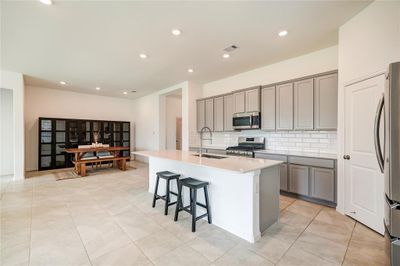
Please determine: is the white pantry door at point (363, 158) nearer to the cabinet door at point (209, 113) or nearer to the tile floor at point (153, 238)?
the tile floor at point (153, 238)

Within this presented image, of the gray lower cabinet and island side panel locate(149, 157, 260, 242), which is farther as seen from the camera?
the gray lower cabinet

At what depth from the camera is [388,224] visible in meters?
1.44

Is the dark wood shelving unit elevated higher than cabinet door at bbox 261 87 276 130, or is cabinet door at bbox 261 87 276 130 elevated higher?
cabinet door at bbox 261 87 276 130

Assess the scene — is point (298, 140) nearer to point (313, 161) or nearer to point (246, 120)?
point (313, 161)

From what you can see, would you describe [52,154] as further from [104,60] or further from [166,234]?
[166,234]

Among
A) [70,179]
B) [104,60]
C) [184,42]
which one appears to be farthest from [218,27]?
[70,179]

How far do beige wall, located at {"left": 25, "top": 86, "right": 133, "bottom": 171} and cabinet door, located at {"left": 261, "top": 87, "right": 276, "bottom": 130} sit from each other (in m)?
6.32

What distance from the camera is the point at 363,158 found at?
8.18ft

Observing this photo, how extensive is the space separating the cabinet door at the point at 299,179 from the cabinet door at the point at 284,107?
0.83 m

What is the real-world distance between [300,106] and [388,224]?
251cm

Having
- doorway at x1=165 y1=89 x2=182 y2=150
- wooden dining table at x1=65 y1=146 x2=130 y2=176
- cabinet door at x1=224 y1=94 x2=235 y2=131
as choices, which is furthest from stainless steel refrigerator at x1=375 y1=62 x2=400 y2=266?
doorway at x1=165 y1=89 x2=182 y2=150

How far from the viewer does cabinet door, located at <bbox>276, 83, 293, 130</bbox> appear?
146 inches

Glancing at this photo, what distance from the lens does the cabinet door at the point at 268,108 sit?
4006mm

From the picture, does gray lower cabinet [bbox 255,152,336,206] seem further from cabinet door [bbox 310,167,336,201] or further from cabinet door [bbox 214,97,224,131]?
cabinet door [bbox 214,97,224,131]
